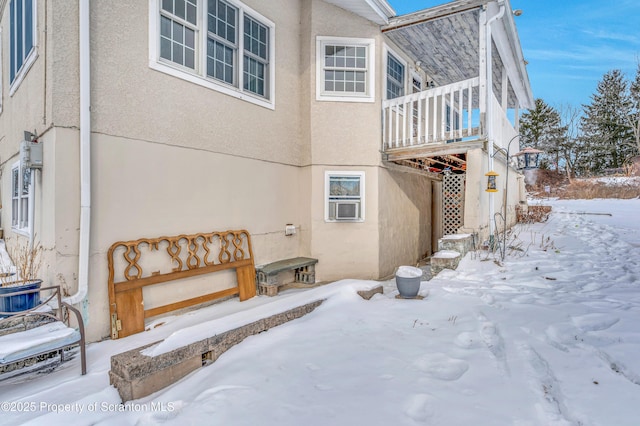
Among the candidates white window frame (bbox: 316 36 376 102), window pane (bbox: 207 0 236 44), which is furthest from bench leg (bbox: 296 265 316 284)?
window pane (bbox: 207 0 236 44)

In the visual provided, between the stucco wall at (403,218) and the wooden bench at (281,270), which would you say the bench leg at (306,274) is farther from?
the stucco wall at (403,218)

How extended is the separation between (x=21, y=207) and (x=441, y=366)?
23.0 feet

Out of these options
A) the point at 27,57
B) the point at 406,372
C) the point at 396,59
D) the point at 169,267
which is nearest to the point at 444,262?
the point at 406,372

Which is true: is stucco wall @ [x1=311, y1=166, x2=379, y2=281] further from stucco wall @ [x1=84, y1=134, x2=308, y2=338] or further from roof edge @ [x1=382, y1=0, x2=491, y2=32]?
Result: roof edge @ [x1=382, y1=0, x2=491, y2=32]

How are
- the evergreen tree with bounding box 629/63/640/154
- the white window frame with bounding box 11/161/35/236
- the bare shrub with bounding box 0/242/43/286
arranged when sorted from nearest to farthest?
the bare shrub with bounding box 0/242/43/286
the white window frame with bounding box 11/161/35/236
the evergreen tree with bounding box 629/63/640/154

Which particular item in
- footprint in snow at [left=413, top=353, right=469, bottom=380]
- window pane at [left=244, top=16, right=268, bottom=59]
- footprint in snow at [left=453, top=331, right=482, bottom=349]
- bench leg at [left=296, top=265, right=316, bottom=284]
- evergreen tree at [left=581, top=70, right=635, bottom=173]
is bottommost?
bench leg at [left=296, top=265, right=316, bottom=284]

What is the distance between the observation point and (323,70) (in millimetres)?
7641

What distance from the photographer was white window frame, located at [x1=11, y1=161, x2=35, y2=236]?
4.90 meters

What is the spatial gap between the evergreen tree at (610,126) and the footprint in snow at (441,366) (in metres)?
37.6

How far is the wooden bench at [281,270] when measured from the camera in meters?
6.53

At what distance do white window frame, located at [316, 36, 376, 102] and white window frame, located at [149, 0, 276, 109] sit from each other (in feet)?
3.57

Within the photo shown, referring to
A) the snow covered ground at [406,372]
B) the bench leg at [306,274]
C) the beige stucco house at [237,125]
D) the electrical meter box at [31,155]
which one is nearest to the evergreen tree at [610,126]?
the beige stucco house at [237,125]

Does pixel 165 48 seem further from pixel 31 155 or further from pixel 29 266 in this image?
pixel 29 266

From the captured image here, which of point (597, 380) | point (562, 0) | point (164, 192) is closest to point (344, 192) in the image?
point (164, 192)
